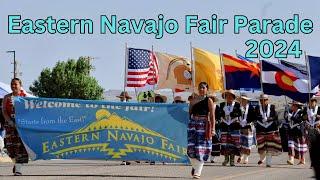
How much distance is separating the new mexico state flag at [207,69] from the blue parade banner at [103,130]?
478 inches

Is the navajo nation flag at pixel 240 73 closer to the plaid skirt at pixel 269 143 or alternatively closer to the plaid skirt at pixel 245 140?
the plaid skirt at pixel 269 143

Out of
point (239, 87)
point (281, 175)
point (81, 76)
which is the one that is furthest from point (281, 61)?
point (81, 76)

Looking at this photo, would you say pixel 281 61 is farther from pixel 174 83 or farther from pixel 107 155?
pixel 107 155

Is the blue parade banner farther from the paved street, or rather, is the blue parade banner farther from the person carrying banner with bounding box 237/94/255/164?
the person carrying banner with bounding box 237/94/255/164

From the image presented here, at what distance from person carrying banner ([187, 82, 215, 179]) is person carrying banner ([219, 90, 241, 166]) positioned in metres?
3.88

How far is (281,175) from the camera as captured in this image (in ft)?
39.2

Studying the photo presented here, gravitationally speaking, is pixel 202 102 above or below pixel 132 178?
above

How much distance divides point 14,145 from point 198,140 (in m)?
3.05

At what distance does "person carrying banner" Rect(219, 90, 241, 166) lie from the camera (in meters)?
14.9

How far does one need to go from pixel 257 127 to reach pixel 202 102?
508 centimetres

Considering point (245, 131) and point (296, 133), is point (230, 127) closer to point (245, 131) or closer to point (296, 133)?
point (245, 131)

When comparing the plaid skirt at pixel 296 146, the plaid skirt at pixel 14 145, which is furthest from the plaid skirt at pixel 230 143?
the plaid skirt at pixel 14 145

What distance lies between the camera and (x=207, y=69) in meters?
24.2

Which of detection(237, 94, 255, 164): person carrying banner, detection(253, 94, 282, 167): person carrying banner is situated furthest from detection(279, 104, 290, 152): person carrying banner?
detection(237, 94, 255, 164): person carrying banner
